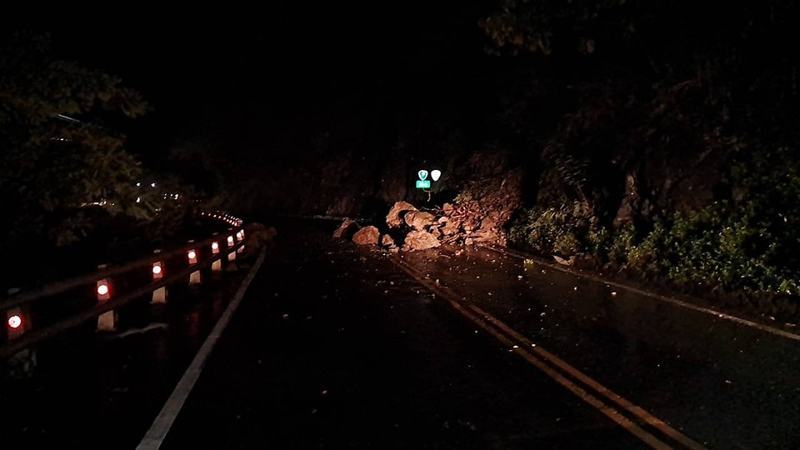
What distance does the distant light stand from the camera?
699cm

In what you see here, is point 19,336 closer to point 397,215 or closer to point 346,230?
point 397,215

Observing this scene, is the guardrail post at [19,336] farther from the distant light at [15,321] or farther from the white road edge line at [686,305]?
the white road edge line at [686,305]

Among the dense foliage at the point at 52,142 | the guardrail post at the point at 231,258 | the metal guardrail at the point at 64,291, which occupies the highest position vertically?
the dense foliage at the point at 52,142

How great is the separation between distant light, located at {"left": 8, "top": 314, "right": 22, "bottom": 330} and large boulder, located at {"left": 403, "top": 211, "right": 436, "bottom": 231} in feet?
68.7

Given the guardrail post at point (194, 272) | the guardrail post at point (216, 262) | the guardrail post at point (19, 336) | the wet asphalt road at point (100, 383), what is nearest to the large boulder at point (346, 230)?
the guardrail post at point (216, 262)

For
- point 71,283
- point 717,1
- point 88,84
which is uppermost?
point 717,1

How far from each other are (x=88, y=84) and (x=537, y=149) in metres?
23.1

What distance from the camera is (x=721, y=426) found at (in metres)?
5.55

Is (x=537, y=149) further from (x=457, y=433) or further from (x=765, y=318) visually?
(x=457, y=433)

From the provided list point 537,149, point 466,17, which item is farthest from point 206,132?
point 537,149

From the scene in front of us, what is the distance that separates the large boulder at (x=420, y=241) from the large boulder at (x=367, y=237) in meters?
2.84

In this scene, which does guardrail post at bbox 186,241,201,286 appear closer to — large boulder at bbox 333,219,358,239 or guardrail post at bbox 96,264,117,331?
guardrail post at bbox 96,264,117,331

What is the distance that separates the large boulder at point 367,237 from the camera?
1083 inches

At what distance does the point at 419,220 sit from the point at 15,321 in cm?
2191
